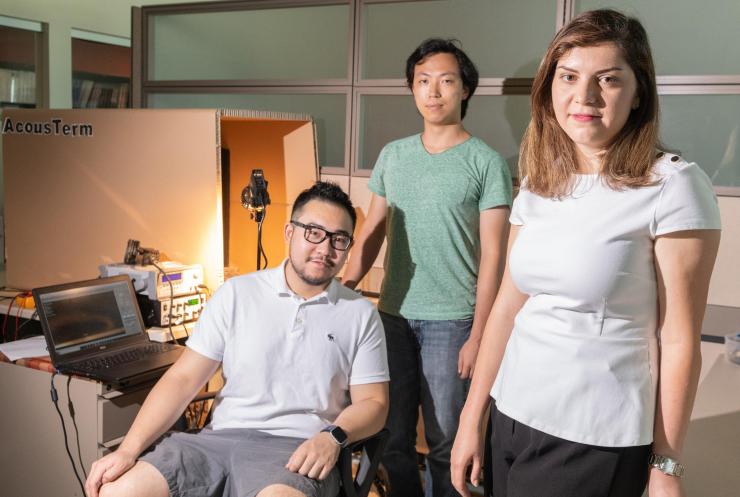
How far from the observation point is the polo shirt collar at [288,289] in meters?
1.91

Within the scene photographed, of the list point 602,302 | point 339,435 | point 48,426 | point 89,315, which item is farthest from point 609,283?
point 48,426

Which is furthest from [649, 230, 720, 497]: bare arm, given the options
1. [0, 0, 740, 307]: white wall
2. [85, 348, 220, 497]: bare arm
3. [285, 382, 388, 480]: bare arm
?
[0, 0, 740, 307]: white wall

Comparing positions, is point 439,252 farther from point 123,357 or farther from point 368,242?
point 123,357

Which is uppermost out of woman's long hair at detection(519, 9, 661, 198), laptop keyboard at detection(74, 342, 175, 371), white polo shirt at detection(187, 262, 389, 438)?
woman's long hair at detection(519, 9, 661, 198)

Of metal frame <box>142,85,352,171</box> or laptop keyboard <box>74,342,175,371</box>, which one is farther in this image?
metal frame <box>142,85,352,171</box>

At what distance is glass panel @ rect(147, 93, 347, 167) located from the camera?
311 cm

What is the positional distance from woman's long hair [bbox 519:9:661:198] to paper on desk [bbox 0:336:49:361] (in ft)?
6.05

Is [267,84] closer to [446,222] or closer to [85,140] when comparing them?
[85,140]

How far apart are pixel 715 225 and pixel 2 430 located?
2.30 meters

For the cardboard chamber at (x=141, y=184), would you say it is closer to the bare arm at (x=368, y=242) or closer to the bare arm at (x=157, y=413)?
the bare arm at (x=368, y=242)

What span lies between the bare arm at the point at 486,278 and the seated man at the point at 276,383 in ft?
0.83

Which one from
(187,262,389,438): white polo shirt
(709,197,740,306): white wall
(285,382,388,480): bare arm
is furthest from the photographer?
(709,197,740,306): white wall

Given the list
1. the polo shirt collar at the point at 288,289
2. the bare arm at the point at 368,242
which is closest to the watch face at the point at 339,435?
the polo shirt collar at the point at 288,289

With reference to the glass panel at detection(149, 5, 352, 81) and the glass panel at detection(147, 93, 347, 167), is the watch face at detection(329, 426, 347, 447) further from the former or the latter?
the glass panel at detection(149, 5, 352, 81)
